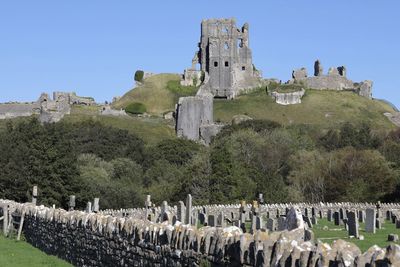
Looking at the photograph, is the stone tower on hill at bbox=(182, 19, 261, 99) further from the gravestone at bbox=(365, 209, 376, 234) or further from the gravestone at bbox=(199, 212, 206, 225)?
the gravestone at bbox=(365, 209, 376, 234)

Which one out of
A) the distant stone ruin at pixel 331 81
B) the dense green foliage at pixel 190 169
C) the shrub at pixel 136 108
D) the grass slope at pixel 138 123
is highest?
the distant stone ruin at pixel 331 81

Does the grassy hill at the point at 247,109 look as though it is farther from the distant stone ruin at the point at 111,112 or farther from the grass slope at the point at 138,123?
the distant stone ruin at the point at 111,112

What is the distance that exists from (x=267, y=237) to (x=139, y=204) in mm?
48642

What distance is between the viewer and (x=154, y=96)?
14325 cm

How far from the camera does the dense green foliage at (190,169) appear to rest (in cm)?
4822

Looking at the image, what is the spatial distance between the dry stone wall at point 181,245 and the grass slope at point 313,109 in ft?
343

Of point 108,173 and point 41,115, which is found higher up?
point 41,115

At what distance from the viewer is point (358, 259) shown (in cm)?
718

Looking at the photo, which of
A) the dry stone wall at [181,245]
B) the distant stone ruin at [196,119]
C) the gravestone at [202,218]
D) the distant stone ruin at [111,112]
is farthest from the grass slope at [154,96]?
the dry stone wall at [181,245]

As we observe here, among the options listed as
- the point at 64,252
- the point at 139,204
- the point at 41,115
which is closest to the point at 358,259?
the point at 64,252

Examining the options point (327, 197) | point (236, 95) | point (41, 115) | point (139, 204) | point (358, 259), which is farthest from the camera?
point (236, 95)

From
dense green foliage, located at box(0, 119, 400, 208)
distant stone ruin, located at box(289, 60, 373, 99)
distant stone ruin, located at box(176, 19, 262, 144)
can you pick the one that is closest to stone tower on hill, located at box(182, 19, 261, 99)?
distant stone ruin, located at box(176, 19, 262, 144)

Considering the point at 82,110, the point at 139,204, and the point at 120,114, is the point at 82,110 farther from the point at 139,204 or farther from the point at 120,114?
the point at 139,204

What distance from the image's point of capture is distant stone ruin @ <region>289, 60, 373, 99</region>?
488 feet
